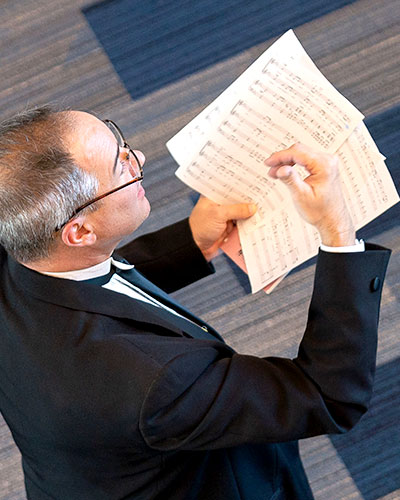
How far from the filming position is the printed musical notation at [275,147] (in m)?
1.14

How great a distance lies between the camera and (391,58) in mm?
2092

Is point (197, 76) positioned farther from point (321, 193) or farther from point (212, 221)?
point (321, 193)

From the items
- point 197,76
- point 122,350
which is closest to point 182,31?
point 197,76

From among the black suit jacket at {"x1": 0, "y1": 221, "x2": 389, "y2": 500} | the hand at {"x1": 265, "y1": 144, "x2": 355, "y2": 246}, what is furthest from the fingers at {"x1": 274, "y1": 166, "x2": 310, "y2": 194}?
the black suit jacket at {"x1": 0, "y1": 221, "x2": 389, "y2": 500}

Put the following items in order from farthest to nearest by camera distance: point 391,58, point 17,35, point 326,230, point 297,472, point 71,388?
point 17,35
point 391,58
point 297,472
point 326,230
point 71,388

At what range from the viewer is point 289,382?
1.00 meters

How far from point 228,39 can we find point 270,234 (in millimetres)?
1168

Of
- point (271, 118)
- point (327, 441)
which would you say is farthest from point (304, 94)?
point (327, 441)

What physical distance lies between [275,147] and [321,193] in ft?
0.57

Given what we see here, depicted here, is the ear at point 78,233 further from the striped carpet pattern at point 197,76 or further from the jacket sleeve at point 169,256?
the striped carpet pattern at point 197,76

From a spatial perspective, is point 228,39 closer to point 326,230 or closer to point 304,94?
point 304,94

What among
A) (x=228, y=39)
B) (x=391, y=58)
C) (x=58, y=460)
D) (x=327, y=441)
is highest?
(x=58, y=460)

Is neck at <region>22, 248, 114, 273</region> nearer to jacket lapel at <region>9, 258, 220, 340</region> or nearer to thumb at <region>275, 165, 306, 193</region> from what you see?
jacket lapel at <region>9, 258, 220, 340</region>

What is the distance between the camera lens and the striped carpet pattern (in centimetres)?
188
